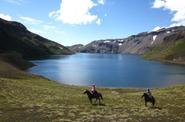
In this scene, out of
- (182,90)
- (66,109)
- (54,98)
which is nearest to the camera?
(66,109)

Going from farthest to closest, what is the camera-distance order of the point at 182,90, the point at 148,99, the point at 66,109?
the point at 182,90 → the point at 148,99 → the point at 66,109

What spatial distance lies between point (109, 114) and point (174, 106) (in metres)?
13.7

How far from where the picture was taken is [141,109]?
4597 centimetres

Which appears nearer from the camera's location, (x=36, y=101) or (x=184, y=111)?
(x=184, y=111)

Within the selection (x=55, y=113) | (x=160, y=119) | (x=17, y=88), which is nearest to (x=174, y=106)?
(x=160, y=119)

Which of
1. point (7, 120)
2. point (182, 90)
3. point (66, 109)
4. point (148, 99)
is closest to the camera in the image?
point (7, 120)

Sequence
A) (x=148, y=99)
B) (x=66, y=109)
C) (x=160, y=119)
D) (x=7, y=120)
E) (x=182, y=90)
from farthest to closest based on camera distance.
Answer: (x=182, y=90), (x=148, y=99), (x=66, y=109), (x=160, y=119), (x=7, y=120)

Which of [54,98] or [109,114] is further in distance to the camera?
[54,98]

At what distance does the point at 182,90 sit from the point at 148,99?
24.1 m

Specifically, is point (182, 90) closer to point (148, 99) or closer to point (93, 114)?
point (148, 99)

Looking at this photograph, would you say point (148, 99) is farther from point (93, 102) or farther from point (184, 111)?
point (93, 102)

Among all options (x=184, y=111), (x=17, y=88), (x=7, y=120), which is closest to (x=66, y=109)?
(x=7, y=120)

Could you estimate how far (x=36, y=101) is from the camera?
51438mm

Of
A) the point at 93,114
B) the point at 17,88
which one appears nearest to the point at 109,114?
the point at 93,114
